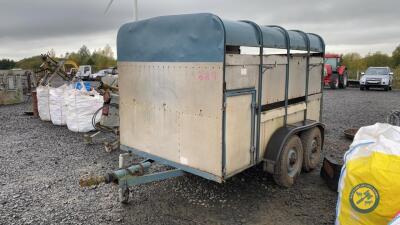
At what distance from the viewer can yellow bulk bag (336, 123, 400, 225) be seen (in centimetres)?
293

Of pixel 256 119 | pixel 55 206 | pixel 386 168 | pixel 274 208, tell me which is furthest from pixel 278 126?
pixel 55 206

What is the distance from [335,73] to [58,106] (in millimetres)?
18074

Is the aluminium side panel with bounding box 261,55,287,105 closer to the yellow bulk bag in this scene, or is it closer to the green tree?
the yellow bulk bag

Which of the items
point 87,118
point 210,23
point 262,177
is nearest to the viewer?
point 210,23

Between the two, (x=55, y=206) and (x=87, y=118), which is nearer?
(x=55, y=206)

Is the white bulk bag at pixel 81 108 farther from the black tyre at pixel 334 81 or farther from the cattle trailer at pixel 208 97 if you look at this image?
the black tyre at pixel 334 81

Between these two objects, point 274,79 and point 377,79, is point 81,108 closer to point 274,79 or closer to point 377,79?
point 274,79

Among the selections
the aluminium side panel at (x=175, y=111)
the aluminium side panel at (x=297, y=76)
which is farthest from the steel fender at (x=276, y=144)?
the aluminium side panel at (x=175, y=111)

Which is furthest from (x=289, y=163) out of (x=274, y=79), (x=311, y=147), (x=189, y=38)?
(x=189, y=38)

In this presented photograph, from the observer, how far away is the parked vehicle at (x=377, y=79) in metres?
20.5

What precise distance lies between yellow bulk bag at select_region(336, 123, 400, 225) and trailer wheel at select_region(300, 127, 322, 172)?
5.99 feet

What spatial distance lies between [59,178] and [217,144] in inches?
117

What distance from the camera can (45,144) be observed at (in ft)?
24.3

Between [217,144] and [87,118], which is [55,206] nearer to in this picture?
[217,144]
